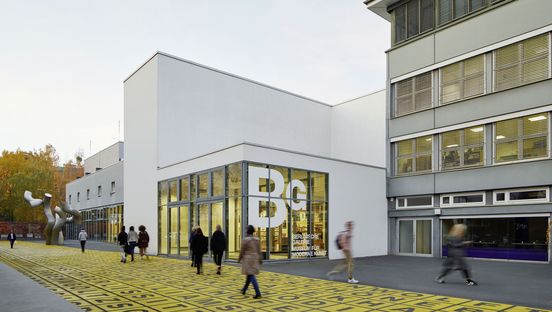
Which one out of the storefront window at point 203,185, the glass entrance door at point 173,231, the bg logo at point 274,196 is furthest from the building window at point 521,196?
the glass entrance door at point 173,231

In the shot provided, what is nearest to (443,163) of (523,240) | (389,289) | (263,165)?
(523,240)

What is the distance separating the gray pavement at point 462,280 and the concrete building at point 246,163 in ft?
7.60

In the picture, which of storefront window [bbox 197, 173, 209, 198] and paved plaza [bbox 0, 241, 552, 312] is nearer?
paved plaza [bbox 0, 241, 552, 312]

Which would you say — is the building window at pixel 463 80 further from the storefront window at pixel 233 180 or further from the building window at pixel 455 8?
the storefront window at pixel 233 180

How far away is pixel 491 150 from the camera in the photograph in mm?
21719

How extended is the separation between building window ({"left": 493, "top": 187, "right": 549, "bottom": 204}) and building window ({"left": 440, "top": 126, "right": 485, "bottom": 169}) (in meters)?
1.85

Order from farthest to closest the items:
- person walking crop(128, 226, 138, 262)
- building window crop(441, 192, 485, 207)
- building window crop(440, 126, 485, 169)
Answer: building window crop(440, 126, 485, 169) < building window crop(441, 192, 485, 207) < person walking crop(128, 226, 138, 262)

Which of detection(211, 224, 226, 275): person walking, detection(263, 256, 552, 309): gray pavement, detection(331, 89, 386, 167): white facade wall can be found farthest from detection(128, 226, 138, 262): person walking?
detection(331, 89, 386, 167): white facade wall

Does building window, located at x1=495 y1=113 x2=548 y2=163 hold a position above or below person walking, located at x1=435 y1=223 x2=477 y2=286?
above

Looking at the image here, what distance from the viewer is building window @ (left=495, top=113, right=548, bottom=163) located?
65.8 feet

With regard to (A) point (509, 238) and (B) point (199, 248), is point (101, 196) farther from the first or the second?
(A) point (509, 238)

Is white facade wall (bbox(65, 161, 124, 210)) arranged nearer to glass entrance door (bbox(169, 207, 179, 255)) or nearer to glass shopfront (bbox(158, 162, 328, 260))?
glass entrance door (bbox(169, 207, 179, 255))

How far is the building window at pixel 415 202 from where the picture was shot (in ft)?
79.2

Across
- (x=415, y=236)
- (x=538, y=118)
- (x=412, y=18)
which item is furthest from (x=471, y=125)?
(x=412, y=18)
